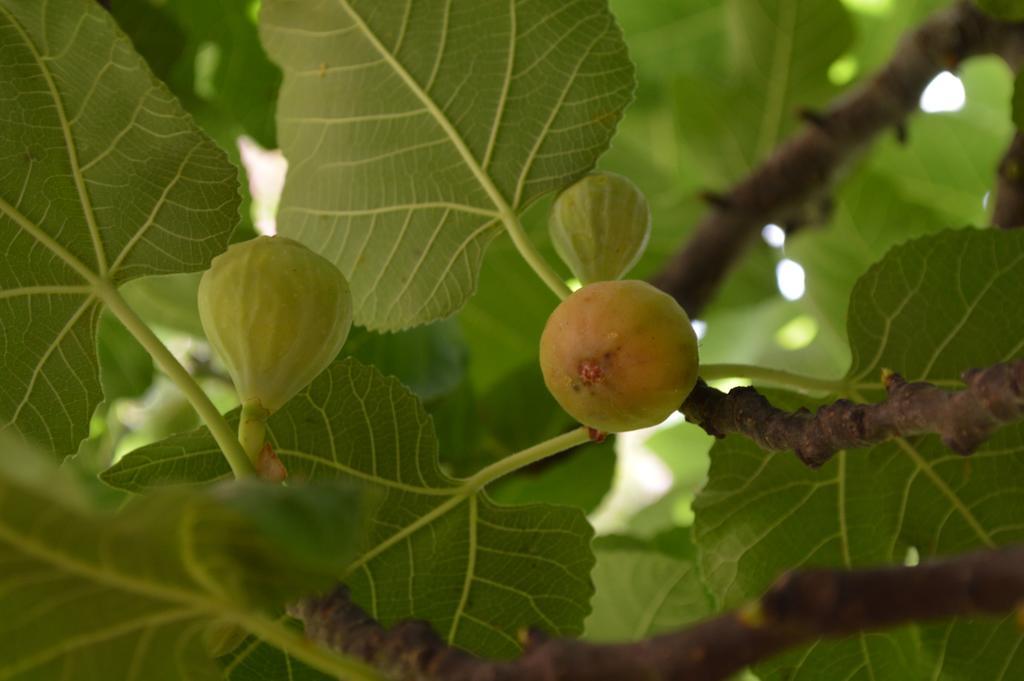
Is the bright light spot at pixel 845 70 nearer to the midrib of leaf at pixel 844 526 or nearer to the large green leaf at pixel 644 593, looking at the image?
the large green leaf at pixel 644 593

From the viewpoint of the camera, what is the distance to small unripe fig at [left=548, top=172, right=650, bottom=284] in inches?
44.5

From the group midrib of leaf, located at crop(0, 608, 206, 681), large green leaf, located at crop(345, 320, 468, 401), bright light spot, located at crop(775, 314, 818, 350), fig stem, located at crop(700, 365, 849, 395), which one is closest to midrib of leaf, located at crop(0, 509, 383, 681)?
midrib of leaf, located at crop(0, 608, 206, 681)

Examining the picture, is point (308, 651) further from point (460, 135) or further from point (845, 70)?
point (845, 70)

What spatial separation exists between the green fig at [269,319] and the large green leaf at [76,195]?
141 millimetres

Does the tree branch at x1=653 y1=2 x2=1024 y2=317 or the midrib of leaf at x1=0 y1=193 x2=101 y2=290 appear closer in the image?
the midrib of leaf at x1=0 y1=193 x2=101 y2=290

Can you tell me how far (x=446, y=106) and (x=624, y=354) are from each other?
1.50 feet

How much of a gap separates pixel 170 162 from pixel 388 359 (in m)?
0.67

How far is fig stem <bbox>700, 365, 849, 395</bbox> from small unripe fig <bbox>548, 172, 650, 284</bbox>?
151 mm

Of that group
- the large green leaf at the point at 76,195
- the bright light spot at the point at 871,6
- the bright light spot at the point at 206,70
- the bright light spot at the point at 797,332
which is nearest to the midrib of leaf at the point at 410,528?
the large green leaf at the point at 76,195

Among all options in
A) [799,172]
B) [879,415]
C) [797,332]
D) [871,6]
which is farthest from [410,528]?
[871,6]

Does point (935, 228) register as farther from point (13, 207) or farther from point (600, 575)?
point (13, 207)

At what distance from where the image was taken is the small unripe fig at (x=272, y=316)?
3.15ft

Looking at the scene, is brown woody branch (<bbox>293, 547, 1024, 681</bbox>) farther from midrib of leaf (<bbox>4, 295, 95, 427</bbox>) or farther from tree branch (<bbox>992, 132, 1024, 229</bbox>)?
tree branch (<bbox>992, 132, 1024, 229</bbox>)

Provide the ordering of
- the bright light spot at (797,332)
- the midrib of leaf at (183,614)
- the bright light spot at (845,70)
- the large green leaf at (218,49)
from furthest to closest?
the bright light spot at (797,332)
the bright light spot at (845,70)
the large green leaf at (218,49)
the midrib of leaf at (183,614)
